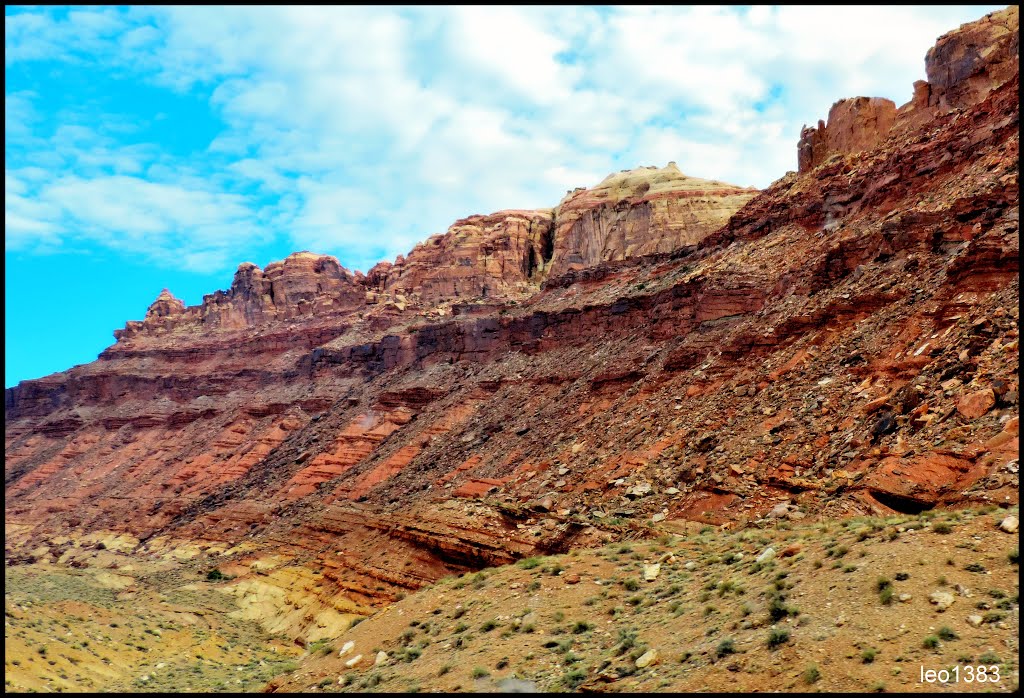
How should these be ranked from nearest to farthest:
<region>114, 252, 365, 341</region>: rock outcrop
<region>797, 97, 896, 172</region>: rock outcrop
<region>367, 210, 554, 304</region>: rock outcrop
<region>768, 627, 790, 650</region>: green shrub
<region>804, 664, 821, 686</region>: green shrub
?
<region>804, 664, 821, 686</region>: green shrub
<region>768, 627, 790, 650</region>: green shrub
<region>797, 97, 896, 172</region>: rock outcrop
<region>367, 210, 554, 304</region>: rock outcrop
<region>114, 252, 365, 341</region>: rock outcrop

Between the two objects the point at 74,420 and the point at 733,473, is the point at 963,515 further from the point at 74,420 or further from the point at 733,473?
the point at 74,420

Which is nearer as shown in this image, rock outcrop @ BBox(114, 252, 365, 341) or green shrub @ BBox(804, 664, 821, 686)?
green shrub @ BBox(804, 664, 821, 686)

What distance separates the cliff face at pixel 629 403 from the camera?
17688mm

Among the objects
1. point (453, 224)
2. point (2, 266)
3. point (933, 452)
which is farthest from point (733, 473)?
point (453, 224)

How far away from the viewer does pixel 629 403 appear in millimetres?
29938

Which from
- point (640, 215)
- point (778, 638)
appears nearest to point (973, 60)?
point (778, 638)

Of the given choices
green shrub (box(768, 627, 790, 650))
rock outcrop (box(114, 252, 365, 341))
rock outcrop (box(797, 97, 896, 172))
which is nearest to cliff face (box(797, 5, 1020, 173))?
rock outcrop (box(797, 97, 896, 172))

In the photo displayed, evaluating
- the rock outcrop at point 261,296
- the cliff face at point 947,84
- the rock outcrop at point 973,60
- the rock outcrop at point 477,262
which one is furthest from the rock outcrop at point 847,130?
the rock outcrop at point 261,296

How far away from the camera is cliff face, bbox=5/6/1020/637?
1769cm

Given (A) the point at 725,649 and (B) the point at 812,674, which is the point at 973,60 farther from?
(B) the point at 812,674

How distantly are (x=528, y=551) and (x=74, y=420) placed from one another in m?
79.0

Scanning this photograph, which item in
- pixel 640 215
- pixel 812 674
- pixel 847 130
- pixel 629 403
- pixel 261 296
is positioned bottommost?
pixel 812 674

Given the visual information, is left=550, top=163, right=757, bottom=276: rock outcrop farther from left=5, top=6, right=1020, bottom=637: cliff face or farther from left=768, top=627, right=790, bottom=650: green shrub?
left=768, top=627, right=790, bottom=650: green shrub

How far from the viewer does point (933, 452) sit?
1425 cm
